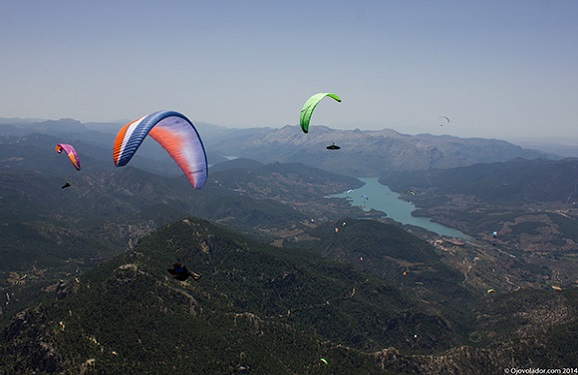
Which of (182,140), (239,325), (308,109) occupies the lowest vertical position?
(239,325)

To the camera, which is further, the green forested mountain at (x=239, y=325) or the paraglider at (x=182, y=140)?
the green forested mountain at (x=239, y=325)

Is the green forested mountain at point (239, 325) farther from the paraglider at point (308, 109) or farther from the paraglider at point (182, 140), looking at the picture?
the paraglider at point (308, 109)

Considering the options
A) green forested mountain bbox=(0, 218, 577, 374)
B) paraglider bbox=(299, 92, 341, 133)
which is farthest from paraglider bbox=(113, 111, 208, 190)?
green forested mountain bbox=(0, 218, 577, 374)

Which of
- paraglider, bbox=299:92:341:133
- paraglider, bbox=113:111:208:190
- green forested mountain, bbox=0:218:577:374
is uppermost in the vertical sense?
paraglider, bbox=299:92:341:133

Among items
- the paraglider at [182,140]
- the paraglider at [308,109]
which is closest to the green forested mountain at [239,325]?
the paraglider at [182,140]

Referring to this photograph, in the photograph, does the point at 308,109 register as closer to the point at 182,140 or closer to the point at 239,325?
the point at 182,140

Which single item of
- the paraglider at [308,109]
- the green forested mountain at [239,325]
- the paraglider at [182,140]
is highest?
the paraglider at [308,109]

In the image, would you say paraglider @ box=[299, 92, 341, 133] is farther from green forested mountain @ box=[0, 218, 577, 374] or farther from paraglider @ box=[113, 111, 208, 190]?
green forested mountain @ box=[0, 218, 577, 374]

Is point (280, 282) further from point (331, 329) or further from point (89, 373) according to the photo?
point (89, 373)

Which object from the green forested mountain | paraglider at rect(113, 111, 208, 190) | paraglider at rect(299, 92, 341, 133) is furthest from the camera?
the green forested mountain

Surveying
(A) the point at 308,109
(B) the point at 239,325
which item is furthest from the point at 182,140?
(B) the point at 239,325

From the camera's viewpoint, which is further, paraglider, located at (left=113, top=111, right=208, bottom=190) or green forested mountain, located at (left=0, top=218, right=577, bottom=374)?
green forested mountain, located at (left=0, top=218, right=577, bottom=374)

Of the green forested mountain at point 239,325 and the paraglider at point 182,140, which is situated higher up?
the paraglider at point 182,140
